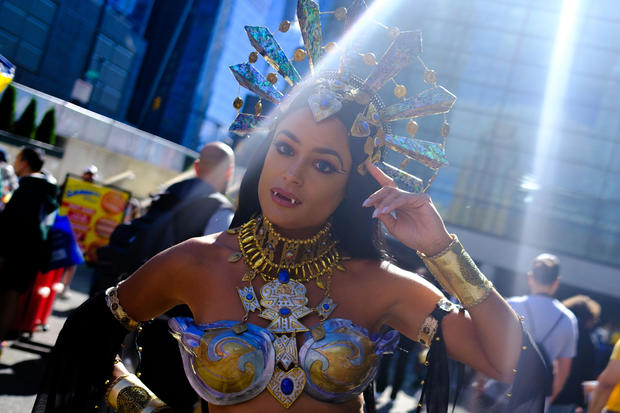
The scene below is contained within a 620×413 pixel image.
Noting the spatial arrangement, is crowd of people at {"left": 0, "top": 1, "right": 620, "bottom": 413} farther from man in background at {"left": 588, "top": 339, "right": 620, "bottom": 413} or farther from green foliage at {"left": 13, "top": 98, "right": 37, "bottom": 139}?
green foliage at {"left": 13, "top": 98, "right": 37, "bottom": 139}

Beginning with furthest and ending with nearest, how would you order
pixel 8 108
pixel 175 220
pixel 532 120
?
pixel 532 120
pixel 8 108
pixel 175 220

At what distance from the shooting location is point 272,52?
2.04 metres

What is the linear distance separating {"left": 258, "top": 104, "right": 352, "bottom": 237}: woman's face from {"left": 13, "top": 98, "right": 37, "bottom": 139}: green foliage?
14.0 meters

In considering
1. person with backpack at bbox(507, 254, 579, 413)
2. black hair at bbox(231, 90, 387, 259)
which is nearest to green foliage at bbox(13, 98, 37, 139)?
person with backpack at bbox(507, 254, 579, 413)

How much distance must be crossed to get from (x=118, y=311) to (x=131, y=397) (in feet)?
1.00

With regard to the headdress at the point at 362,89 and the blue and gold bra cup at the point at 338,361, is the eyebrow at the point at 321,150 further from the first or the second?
the blue and gold bra cup at the point at 338,361

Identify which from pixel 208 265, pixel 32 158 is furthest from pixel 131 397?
pixel 32 158

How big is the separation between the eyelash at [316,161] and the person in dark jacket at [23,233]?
3.40 meters

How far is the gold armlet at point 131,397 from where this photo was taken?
1863 mm

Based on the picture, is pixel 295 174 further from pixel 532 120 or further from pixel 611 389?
pixel 532 120

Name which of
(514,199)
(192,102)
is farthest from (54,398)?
(192,102)

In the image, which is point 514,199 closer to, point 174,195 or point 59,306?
point 59,306

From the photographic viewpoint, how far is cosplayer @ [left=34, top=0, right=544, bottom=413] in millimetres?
1702

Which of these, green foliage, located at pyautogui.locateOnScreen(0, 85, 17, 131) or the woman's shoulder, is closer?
the woman's shoulder
